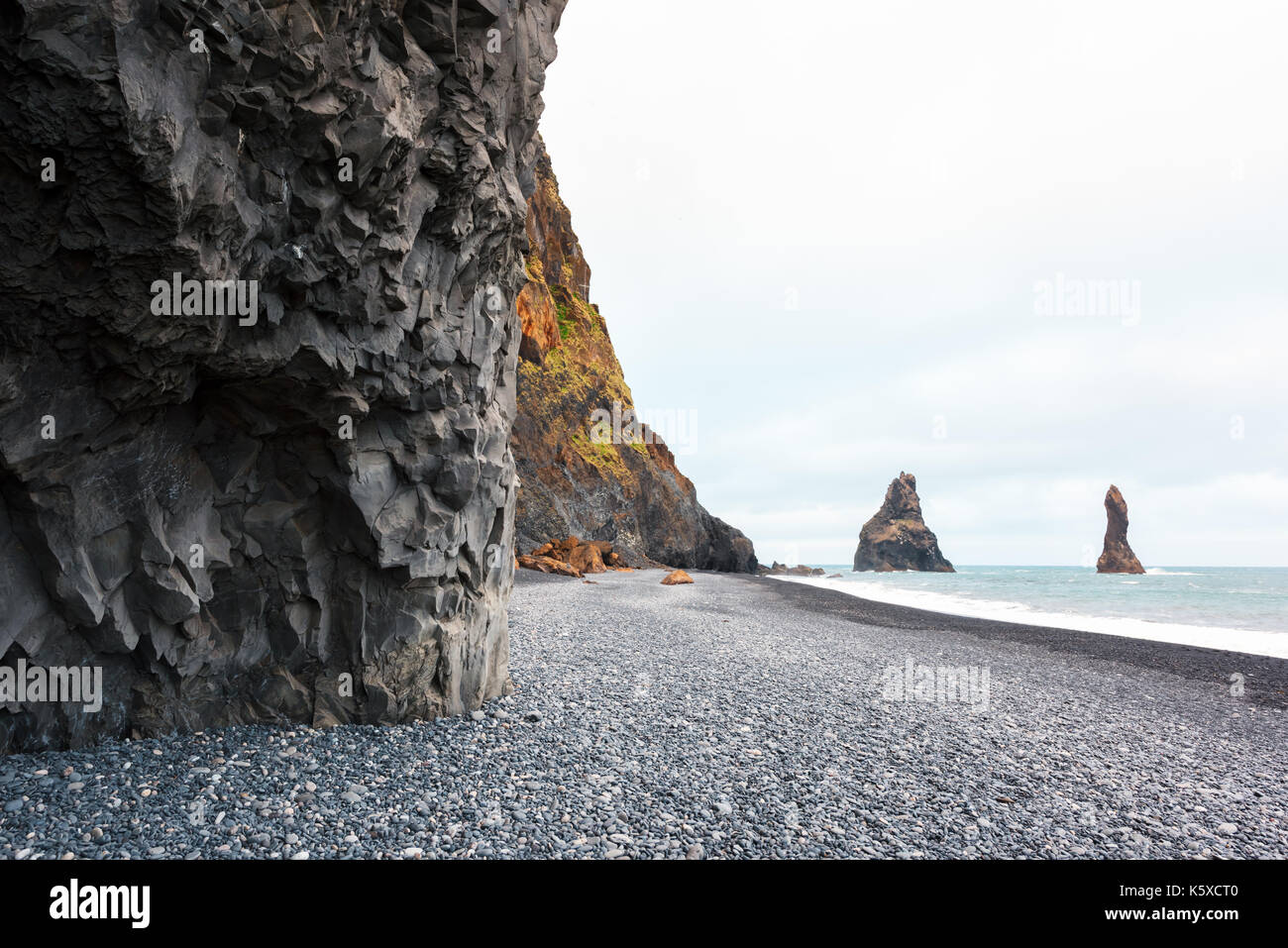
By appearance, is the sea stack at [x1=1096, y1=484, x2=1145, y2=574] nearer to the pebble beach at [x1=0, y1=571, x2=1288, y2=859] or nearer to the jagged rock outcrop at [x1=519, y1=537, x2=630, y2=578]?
the jagged rock outcrop at [x1=519, y1=537, x2=630, y2=578]

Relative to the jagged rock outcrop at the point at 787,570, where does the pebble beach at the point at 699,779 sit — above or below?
above

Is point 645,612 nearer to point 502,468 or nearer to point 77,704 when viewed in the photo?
point 502,468

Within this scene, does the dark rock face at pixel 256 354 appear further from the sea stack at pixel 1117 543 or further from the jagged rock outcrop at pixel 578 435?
the sea stack at pixel 1117 543

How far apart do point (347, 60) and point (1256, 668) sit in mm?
22253

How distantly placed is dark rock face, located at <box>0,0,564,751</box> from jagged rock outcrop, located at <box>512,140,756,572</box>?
30.2m

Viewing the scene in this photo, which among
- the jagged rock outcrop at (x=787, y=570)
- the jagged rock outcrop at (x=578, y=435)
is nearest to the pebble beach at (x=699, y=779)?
the jagged rock outcrop at (x=578, y=435)

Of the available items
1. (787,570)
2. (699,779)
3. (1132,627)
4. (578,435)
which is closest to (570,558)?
(578,435)

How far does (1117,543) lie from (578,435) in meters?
103

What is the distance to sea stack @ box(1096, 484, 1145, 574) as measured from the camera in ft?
317

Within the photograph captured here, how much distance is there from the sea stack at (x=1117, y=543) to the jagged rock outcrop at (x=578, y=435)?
81.7m

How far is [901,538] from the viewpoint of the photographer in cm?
11425

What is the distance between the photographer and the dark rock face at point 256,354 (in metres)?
4.45

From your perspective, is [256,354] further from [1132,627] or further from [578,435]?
[578,435]
